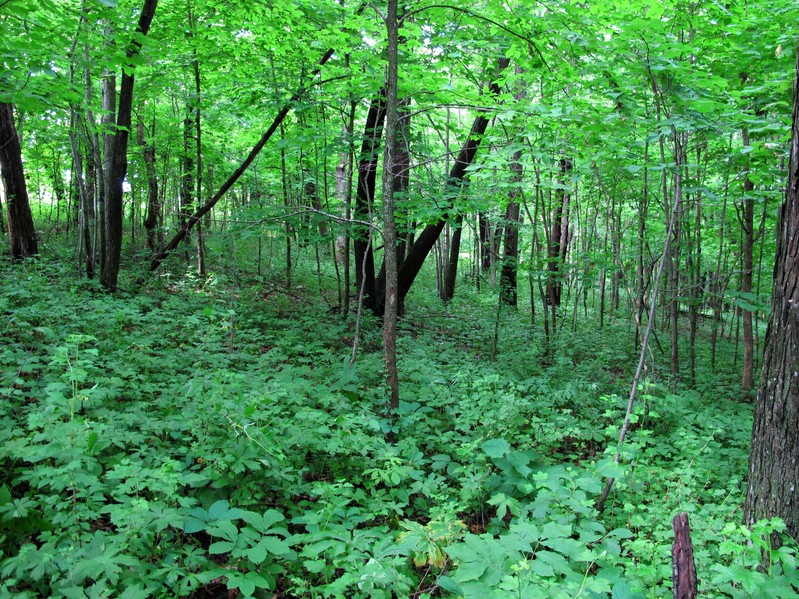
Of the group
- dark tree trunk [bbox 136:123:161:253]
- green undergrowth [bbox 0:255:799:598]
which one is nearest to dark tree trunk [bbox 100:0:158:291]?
green undergrowth [bbox 0:255:799:598]

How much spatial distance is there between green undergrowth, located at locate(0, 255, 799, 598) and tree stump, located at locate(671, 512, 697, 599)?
0.34m

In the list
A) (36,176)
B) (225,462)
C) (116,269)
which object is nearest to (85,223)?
(116,269)

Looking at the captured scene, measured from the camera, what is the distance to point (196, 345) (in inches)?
212

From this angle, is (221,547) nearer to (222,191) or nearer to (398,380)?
(398,380)

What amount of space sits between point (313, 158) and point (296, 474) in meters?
6.75

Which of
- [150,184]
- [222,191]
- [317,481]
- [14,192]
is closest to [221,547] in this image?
[317,481]

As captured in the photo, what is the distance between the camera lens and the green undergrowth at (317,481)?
2.10 m

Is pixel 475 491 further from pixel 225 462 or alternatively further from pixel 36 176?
pixel 36 176

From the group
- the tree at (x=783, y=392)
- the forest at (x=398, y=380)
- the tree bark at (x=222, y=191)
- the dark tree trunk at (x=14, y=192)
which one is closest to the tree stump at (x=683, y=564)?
the forest at (x=398, y=380)

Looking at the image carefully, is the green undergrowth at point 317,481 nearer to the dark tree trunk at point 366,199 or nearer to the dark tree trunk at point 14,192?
the dark tree trunk at point 366,199

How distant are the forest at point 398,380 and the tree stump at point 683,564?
10 mm

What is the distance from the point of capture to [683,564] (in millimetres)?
1640

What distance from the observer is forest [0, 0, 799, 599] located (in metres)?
2.24

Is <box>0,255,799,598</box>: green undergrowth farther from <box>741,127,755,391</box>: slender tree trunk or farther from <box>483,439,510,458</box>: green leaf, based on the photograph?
<box>741,127,755,391</box>: slender tree trunk
